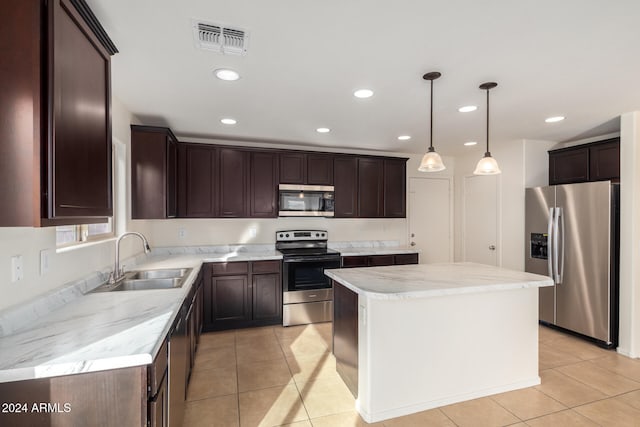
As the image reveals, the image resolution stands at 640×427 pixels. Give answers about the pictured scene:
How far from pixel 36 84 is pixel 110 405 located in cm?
120

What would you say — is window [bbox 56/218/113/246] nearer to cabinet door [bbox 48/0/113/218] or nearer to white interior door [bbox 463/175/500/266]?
cabinet door [bbox 48/0/113/218]

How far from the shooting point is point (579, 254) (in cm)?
337

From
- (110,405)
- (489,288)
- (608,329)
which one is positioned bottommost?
(608,329)

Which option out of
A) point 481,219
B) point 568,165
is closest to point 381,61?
point 568,165

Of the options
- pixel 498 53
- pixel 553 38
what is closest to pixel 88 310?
pixel 498 53

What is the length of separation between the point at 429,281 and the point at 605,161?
2933mm

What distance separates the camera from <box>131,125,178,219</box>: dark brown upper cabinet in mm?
3037

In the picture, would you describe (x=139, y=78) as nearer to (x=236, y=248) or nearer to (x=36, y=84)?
(x=36, y=84)

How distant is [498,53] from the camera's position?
6.20ft

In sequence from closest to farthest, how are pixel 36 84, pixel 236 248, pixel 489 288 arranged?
pixel 36 84
pixel 489 288
pixel 236 248

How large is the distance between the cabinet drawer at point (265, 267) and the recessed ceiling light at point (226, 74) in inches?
84.4

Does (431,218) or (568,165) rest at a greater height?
(568,165)

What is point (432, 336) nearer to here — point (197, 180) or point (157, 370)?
point (157, 370)

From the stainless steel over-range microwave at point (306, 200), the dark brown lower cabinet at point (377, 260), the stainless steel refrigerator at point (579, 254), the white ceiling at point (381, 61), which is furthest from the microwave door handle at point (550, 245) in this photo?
the stainless steel over-range microwave at point (306, 200)
